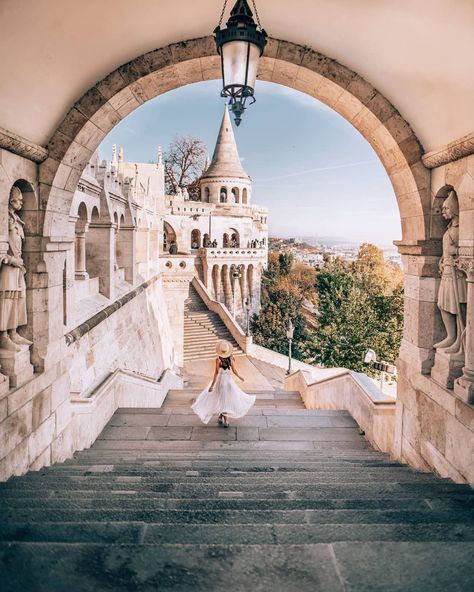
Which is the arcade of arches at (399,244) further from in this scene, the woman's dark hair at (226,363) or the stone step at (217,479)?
the woman's dark hair at (226,363)

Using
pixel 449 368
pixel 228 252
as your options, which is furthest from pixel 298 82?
pixel 228 252

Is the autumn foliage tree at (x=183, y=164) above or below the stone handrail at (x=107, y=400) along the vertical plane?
above

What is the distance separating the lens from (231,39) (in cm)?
317

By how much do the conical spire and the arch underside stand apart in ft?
122

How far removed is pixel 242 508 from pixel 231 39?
302 centimetres

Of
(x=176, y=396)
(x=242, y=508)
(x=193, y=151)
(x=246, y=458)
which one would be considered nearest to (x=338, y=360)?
(x=176, y=396)

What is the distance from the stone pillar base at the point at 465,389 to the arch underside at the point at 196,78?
1459mm

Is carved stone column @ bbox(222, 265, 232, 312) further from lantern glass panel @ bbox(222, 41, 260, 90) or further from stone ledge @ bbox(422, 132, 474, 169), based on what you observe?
lantern glass panel @ bbox(222, 41, 260, 90)

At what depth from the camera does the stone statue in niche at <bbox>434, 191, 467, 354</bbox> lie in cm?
416

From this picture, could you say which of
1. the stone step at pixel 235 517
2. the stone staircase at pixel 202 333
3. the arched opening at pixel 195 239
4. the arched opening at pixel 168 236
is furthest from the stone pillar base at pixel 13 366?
the arched opening at pixel 195 239

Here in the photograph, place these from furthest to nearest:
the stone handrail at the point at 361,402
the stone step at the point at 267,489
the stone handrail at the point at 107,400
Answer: the stone handrail at the point at 361,402
the stone handrail at the point at 107,400
the stone step at the point at 267,489

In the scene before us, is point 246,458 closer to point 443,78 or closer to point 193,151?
point 443,78

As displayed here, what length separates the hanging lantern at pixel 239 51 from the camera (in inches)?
124

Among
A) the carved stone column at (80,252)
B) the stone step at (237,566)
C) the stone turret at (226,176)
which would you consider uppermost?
the stone turret at (226,176)
